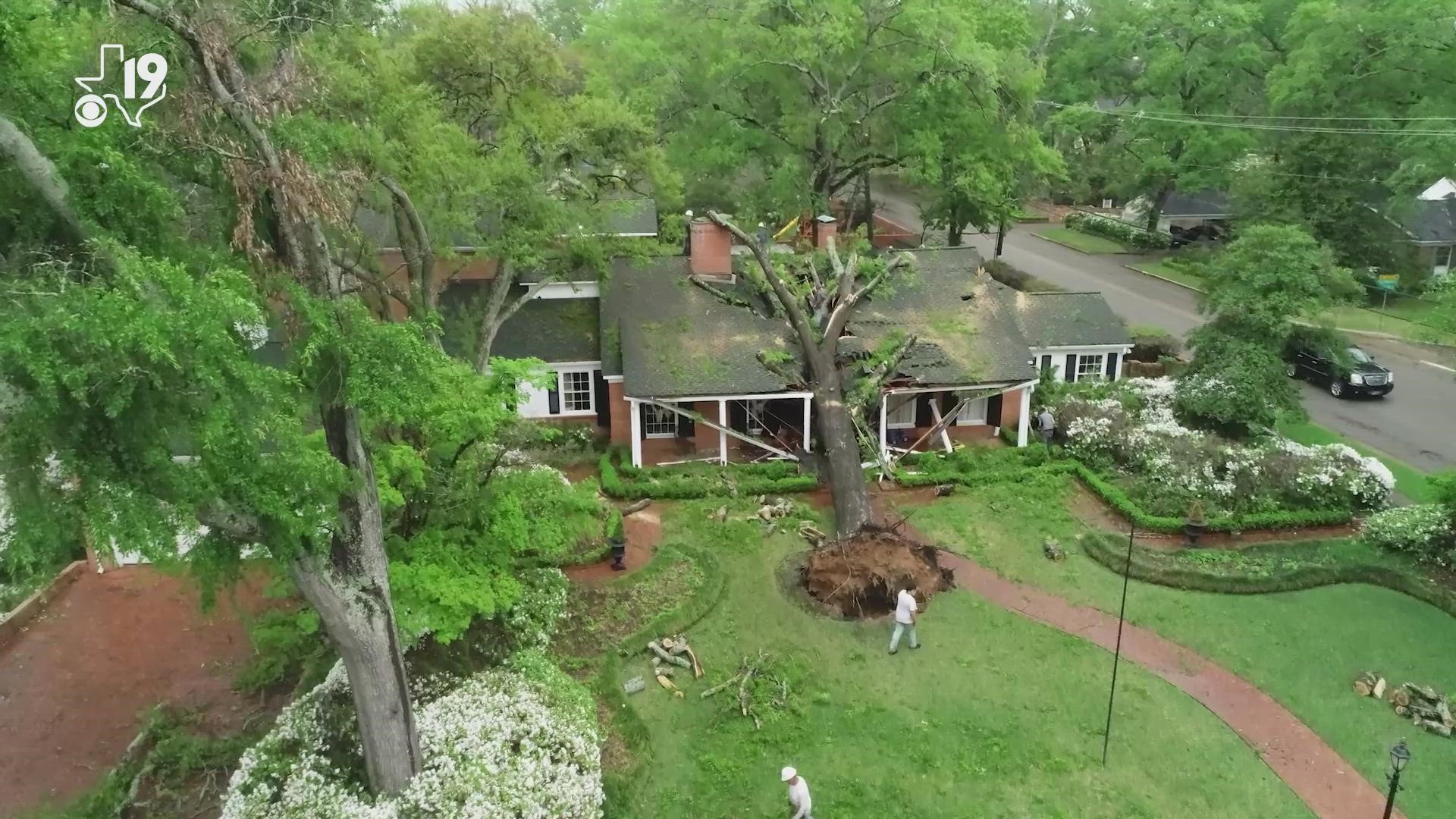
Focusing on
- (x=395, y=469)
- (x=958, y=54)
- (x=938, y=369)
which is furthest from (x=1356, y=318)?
(x=395, y=469)

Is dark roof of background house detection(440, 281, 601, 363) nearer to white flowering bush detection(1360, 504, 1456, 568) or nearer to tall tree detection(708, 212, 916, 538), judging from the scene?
Result: tall tree detection(708, 212, 916, 538)

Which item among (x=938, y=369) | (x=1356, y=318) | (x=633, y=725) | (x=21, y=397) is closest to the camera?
(x=21, y=397)

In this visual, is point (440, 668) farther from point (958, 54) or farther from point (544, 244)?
point (958, 54)

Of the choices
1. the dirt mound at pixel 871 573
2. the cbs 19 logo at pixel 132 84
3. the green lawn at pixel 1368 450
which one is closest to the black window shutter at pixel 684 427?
the dirt mound at pixel 871 573

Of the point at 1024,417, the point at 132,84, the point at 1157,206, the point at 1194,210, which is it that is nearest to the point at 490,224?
the point at 132,84

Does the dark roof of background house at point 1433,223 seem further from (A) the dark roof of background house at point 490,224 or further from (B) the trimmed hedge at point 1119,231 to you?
(A) the dark roof of background house at point 490,224

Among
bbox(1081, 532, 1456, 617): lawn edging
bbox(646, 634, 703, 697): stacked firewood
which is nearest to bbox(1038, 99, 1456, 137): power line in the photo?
bbox(1081, 532, 1456, 617): lawn edging

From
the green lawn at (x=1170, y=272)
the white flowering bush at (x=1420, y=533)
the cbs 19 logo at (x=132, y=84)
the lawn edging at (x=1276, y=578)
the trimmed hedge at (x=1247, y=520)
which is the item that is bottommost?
the lawn edging at (x=1276, y=578)
